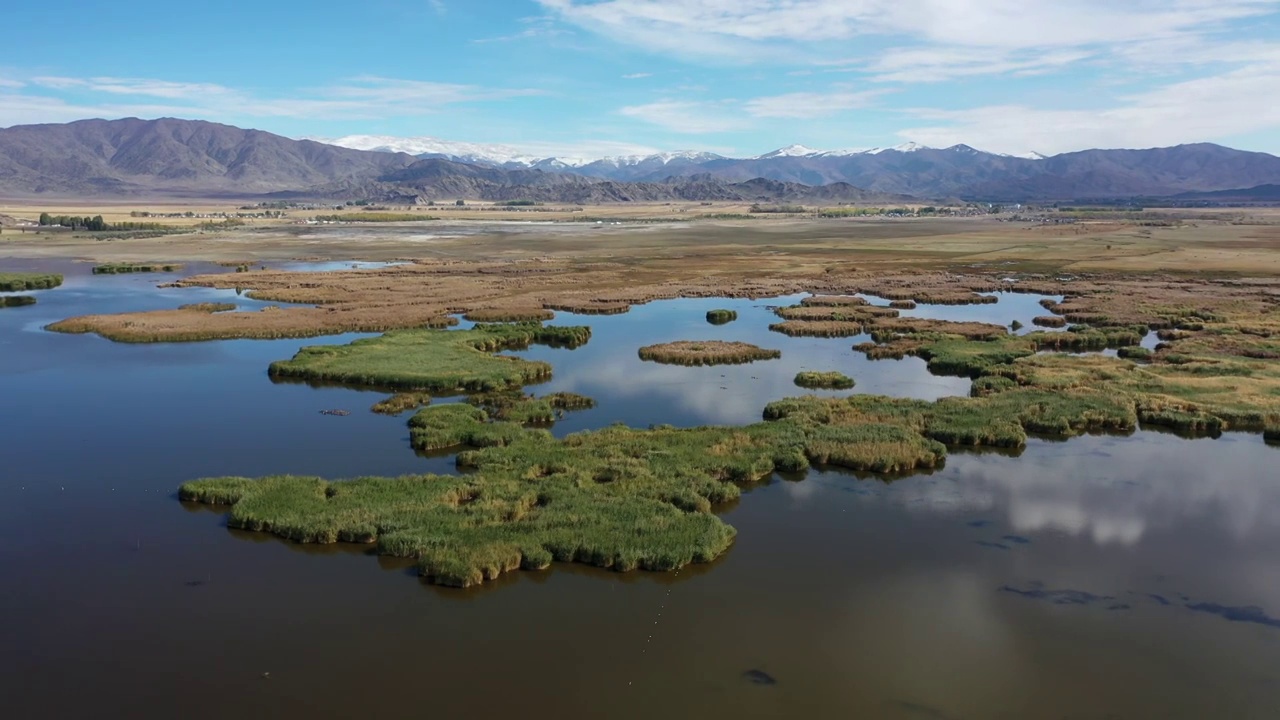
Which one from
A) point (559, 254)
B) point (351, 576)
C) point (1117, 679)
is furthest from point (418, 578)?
point (559, 254)

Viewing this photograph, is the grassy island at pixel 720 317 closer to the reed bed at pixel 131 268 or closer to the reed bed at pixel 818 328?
the reed bed at pixel 818 328

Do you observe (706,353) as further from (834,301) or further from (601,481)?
(834,301)

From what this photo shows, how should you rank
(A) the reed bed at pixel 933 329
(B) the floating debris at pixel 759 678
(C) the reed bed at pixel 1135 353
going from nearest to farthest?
(B) the floating debris at pixel 759 678 < (C) the reed bed at pixel 1135 353 < (A) the reed bed at pixel 933 329

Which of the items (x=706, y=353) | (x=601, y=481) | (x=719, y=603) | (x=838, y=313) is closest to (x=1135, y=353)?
(x=838, y=313)

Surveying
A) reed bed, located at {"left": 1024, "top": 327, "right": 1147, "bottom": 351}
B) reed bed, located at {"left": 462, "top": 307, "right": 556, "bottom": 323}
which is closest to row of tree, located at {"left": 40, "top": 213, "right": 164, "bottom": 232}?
reed bed, located at {"left": 462, "top": 307, "right": 556, "bottom": 323}

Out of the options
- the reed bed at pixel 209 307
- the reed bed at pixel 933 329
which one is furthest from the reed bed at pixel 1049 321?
the reed bed at pixel 209 307

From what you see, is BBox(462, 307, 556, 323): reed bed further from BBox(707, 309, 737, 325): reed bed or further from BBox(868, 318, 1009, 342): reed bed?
BBox(868, 318, 1009, 342): reed bed

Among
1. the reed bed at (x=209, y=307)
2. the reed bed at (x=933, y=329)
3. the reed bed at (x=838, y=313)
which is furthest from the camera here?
the reed bed at (x=209, y=307)

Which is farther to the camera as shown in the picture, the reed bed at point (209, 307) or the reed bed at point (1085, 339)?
the reed bed at point (209, 307)

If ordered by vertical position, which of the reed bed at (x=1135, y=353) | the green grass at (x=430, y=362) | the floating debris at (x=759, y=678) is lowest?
the floating debris at (x=759, y=678)
